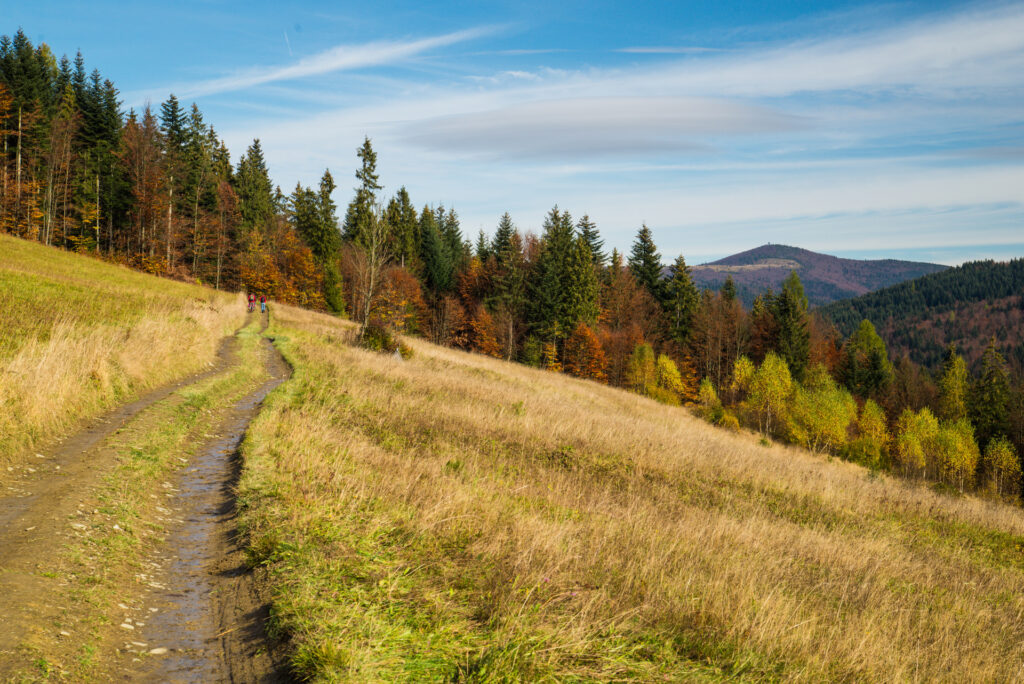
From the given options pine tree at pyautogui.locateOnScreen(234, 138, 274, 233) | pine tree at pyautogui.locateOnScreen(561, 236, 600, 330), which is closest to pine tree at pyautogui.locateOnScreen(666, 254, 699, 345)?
pine tree at pyautogui.locateOnScreen(561, 236, 600, 330)

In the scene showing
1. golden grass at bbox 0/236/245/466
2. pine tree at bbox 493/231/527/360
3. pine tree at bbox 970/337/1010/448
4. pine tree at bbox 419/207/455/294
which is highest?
pine tree at bbox 419/207/455/294

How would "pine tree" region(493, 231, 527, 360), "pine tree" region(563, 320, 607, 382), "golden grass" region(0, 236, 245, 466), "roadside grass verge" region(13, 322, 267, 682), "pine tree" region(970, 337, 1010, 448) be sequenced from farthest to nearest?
"pine tree" region(493, 231, 527, 360)
"pine tree" region(563, 320, 607, 382)
"pine tree" region(970, 337, 1010, 448)
"golden grass" region(0, 236, 245, 466)
"roadside grass verge" region(13, 322, 267, 682)

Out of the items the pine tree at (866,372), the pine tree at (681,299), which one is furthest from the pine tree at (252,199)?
the pine tree at (866,372)

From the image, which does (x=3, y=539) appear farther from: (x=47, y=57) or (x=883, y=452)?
(x=47, y=57)

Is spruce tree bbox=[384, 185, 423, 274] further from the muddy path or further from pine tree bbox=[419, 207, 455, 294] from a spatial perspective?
the muddy path

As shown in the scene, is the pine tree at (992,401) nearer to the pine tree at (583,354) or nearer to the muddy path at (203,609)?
the pine tree at (583,354)

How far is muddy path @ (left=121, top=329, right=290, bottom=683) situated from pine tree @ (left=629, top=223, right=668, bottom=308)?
7424 cm

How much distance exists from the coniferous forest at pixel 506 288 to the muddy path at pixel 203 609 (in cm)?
4270

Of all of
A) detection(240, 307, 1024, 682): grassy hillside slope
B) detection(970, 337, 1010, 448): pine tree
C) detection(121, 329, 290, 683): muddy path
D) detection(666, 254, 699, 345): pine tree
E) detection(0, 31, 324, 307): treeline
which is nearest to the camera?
detection(121, 329, 290, 683): muddy path

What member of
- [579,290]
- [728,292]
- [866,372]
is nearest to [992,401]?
[866,372]

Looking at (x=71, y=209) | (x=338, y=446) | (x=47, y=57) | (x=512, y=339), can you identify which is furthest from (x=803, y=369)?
(x=47, y=57)

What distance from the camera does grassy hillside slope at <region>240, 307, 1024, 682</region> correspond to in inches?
186

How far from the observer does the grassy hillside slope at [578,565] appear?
4.71m

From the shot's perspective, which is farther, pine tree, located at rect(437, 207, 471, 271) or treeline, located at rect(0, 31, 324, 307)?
pine tree, located at rect(437, 207, 471, 271)
